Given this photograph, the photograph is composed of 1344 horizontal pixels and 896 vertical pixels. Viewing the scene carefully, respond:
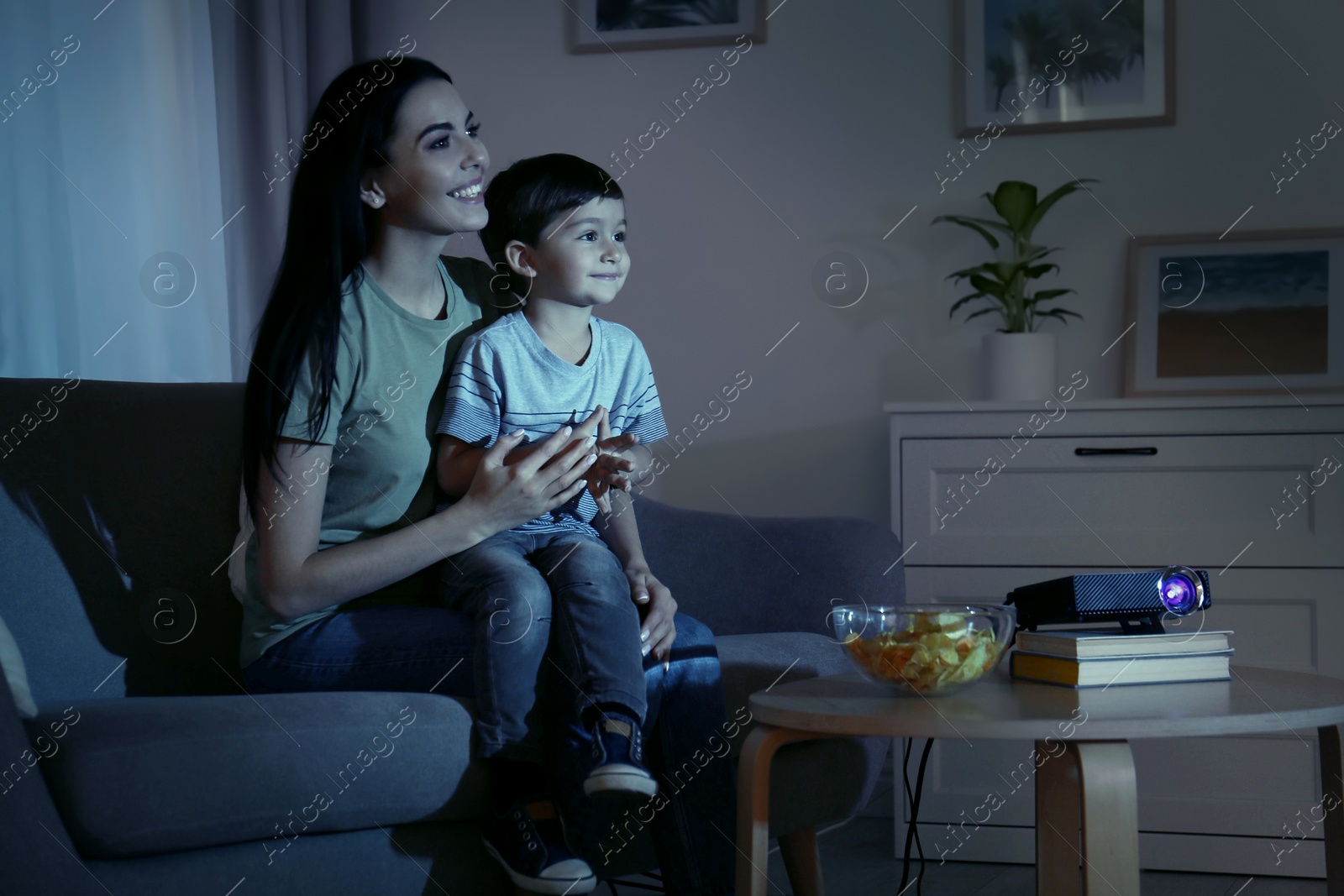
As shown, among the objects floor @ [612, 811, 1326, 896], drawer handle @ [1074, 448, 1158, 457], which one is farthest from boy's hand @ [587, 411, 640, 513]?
drawer handle @ [1074, 448, 1158, 457]

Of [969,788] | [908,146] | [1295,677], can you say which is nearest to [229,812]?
[1295,677]

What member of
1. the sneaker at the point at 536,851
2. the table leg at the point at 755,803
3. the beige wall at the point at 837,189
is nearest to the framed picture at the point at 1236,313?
the beige wall at the point at 837,189

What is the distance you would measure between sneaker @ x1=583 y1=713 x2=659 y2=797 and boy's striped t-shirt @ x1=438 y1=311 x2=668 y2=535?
34 cm

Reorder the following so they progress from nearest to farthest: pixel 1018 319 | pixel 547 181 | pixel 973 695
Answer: pixel 973 695
pixel 547 181
pixel 1018 319

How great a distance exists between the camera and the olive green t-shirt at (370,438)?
4.36ft

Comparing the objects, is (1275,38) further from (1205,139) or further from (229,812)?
(229,812)

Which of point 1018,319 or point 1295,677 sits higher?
point 1018,319

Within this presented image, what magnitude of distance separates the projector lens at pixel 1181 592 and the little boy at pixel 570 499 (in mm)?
583

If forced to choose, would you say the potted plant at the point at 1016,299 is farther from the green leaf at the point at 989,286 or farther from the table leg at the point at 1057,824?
the table leg at the point at 1057,824

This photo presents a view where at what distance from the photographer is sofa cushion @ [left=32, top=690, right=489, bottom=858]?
108cm

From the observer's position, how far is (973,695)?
120 centimetres

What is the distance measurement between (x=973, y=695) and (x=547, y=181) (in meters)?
0.81

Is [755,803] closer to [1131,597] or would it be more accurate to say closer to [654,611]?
[654,611]

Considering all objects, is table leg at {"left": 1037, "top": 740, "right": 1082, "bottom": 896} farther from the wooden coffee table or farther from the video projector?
the video projector
